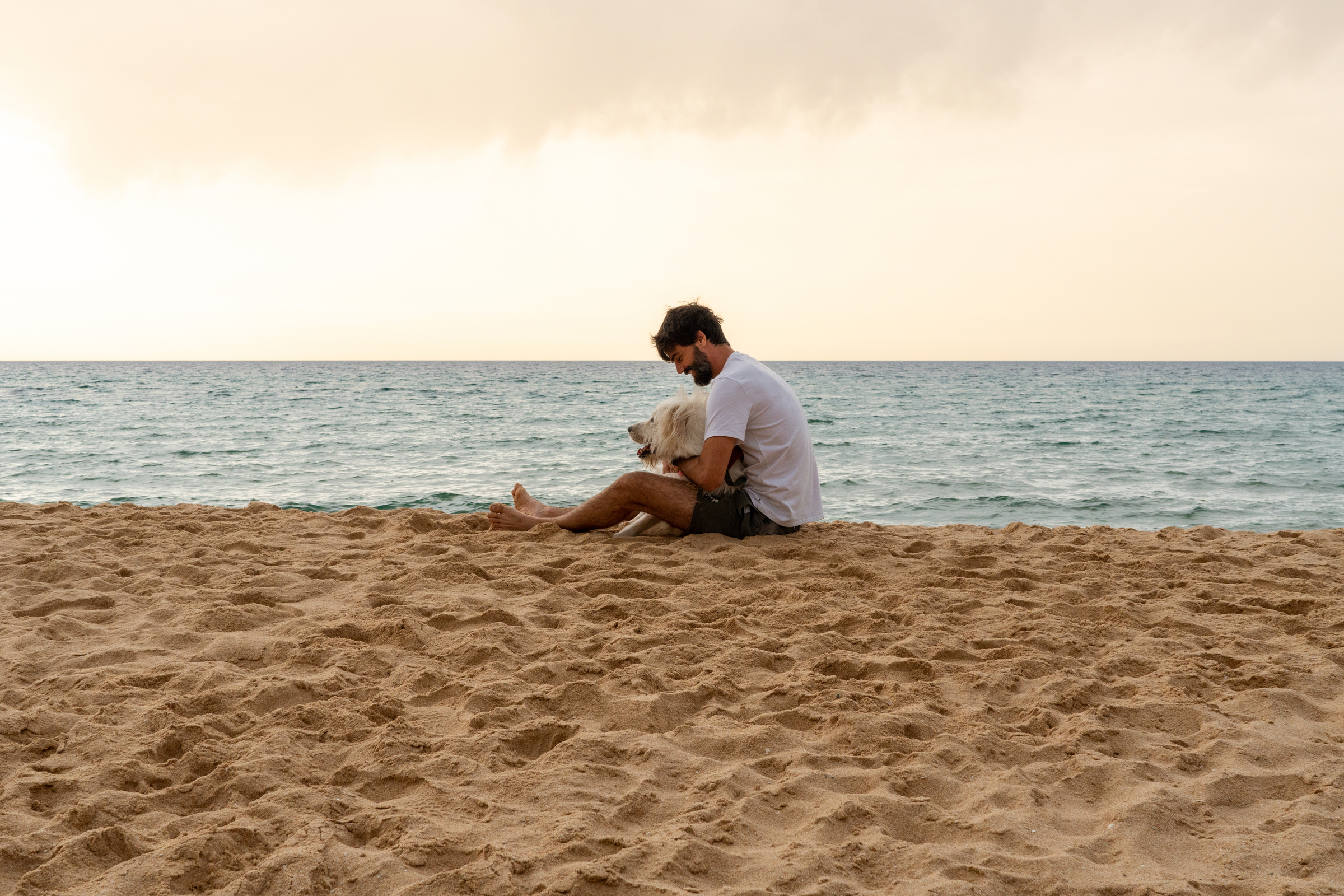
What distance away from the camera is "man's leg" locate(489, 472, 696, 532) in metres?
5.03

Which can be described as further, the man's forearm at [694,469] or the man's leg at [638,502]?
the man's leg at [638,502]

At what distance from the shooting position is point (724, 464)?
4816 millimetres

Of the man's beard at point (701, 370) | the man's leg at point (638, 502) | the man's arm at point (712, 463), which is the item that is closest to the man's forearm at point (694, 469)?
the man's arm at point (712, 463)

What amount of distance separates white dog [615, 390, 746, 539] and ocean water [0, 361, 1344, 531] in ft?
2.26

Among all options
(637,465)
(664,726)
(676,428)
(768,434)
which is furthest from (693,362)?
(637,465)

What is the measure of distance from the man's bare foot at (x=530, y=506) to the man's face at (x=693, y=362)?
1307 millimetres

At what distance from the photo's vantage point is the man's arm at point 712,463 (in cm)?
475

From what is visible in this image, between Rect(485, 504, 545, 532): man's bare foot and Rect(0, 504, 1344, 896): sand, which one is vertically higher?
Rect(485, 504, 545, 532): man's bare foot

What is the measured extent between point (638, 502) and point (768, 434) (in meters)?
0.89

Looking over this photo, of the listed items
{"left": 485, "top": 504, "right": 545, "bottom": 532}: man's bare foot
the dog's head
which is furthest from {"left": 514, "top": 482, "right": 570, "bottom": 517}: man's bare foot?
the dog's head

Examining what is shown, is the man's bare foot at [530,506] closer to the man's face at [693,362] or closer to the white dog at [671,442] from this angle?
the white dog at [671,442]

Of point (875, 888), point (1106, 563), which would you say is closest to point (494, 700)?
point (875, 888)

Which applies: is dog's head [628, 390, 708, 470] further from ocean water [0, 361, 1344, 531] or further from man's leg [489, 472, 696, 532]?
ocean water [0, 361, 1344, 531]

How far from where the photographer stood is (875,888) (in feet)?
6.08
